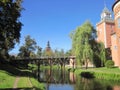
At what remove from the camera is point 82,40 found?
4503 cm

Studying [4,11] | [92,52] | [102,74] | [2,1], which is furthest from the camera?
[92,52]

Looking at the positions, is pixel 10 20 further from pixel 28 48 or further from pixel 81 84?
pixel 28 48

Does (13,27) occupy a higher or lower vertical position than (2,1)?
lower

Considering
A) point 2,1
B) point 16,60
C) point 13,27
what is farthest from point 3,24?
point 16,60

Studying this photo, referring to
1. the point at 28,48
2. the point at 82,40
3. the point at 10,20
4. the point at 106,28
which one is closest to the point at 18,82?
the point at 10,20

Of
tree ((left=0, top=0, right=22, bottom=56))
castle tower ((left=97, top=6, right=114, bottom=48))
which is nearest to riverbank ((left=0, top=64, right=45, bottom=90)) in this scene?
tree ((left=0, top=0, right=22, bottom=56))

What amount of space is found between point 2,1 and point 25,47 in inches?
2366

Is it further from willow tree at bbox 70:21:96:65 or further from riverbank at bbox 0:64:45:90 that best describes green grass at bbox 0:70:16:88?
willow tree at bbox 70:21:96:65

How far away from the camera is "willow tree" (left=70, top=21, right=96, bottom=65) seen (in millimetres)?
43531

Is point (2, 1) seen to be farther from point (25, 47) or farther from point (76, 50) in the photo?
point (25, 47)

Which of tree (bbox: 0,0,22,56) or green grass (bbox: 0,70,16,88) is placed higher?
tree (bbox: 0,0,22,56)

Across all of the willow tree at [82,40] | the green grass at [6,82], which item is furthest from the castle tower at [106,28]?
the green grass at [6,82]

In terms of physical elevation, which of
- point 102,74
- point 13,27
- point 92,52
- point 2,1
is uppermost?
point 2,1

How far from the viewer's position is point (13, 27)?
100 feet
